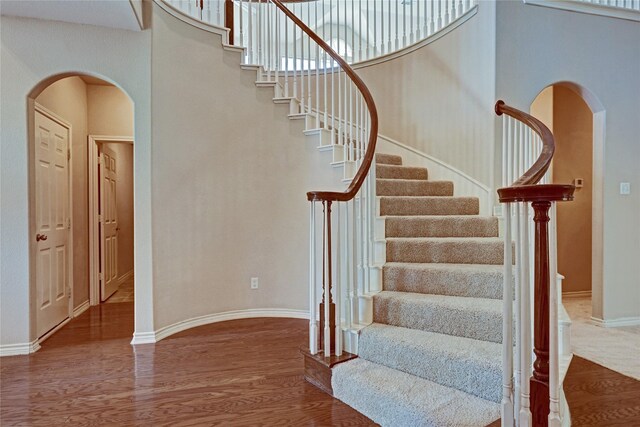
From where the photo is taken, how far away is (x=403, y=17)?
4.44m

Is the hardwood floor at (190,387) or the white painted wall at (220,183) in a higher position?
the white painted wall at (220,183)

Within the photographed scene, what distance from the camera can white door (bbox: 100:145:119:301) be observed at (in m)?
A: 4.58

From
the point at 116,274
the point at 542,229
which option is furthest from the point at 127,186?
the point at 542,229

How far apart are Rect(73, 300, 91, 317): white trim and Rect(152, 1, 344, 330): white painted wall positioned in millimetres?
1350

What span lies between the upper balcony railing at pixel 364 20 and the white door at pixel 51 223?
1.81 m

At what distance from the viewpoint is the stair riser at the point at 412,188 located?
3582mm

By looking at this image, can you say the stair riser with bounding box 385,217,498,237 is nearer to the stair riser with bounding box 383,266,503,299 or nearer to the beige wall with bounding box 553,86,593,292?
the stair riser with bounding box 383,266,503,299

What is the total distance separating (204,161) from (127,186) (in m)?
2.85

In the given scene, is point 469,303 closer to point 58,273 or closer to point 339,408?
point 339,408

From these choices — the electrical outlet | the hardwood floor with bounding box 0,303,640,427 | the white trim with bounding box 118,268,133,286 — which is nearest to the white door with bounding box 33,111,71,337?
the hardwood floor with bounding box 0,303,640,427

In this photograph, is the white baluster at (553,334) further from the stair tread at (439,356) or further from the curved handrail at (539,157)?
the stair tread at (439,356)

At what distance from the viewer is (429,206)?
351cm

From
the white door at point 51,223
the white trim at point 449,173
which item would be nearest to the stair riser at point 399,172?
the white trim at point 449,173

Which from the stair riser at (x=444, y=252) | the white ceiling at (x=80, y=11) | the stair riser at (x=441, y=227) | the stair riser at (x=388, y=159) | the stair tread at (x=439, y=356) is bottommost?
the stair tread at (x=439, y=356)
